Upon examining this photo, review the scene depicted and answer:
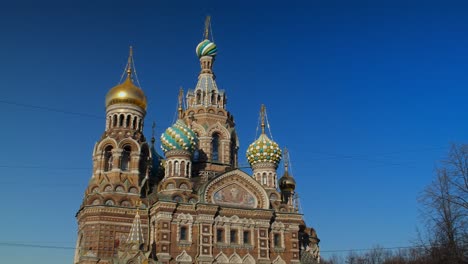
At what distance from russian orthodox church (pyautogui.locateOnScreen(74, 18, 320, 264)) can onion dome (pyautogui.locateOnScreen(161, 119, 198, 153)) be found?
0.20 ft

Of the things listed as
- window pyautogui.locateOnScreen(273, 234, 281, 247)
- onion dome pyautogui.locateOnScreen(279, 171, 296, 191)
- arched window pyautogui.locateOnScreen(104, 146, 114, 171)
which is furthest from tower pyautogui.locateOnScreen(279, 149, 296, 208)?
arched window pyautogui.locateOnScreen(104, 146, 114, 171)

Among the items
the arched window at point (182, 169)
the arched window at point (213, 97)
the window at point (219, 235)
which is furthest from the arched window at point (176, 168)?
the arched window at point (213, 97)

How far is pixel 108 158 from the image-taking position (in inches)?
1209

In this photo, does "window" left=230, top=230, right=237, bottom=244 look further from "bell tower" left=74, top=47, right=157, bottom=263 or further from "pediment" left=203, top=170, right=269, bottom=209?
"bell tower" left=74, top=47, right=157, bottom=263

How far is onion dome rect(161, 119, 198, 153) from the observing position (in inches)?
1160

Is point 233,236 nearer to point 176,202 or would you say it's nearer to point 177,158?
point 176,202

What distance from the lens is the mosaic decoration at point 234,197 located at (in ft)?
93.5

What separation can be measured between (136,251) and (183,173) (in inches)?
226

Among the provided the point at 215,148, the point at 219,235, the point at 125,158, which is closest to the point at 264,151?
the point at 215,148

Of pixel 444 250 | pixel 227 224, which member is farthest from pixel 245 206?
pixel 444 250

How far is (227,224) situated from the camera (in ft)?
91.5

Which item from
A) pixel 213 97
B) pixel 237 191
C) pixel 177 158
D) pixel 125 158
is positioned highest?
pixel 213 97

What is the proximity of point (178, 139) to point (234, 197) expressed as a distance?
4.84 meters

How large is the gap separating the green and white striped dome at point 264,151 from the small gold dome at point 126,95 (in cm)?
780
